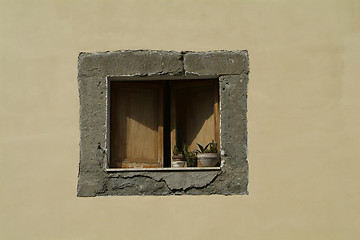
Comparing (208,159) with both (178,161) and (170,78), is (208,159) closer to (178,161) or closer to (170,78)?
(178,161)

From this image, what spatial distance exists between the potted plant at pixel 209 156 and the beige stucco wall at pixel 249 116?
32cm

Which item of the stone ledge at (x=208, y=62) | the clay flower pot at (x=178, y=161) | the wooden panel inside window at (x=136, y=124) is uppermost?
the stone ledge at (x=208, y=62)

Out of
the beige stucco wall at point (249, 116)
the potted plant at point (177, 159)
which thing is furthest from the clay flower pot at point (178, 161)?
the beige stucco wall at point (249, 116)

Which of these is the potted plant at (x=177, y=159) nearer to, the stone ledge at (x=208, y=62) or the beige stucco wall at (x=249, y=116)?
the beige stucco wall at (x=249, y=116)

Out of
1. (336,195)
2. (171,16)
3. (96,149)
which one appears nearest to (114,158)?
(96,149)

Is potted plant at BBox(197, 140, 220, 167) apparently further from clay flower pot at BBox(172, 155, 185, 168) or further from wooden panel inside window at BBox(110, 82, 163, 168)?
wooden panel inside window at BBox(110, 82, 163, 168)

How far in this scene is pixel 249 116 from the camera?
174 inches

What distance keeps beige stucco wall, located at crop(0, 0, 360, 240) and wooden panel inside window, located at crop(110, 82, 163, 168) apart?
38 cm

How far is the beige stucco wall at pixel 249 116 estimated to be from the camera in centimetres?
431

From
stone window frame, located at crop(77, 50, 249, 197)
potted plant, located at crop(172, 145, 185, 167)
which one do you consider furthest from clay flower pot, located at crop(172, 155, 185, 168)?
stone window frame, located at crop(77, 50, 249, 197)

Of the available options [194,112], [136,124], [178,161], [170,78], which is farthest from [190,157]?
[170,78]

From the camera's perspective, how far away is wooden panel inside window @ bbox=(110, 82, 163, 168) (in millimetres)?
4680

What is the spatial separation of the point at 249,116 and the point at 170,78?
2.63 feet

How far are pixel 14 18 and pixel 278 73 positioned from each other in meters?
2.45
